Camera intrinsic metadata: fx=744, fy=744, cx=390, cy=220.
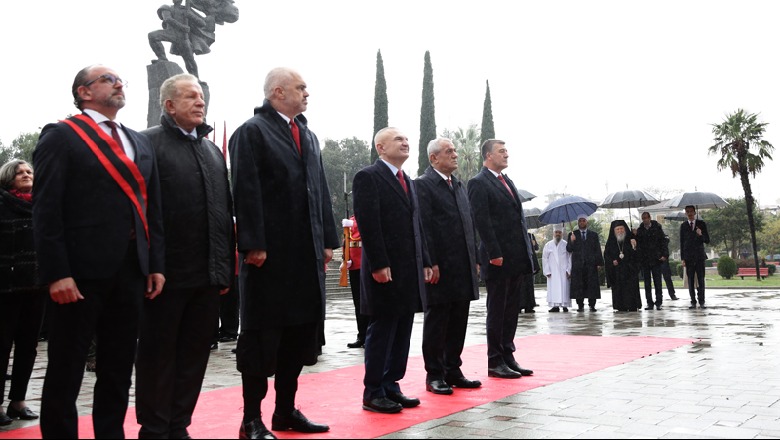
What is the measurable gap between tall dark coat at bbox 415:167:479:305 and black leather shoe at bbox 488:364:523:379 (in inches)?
30.2

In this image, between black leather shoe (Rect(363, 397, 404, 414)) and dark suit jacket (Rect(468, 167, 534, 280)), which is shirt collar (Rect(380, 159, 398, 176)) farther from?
black leather shoe (Rect(363, 397, 404, 414))

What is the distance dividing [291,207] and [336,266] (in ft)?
86.0

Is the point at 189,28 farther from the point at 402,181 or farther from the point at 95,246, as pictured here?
the point at 95,246

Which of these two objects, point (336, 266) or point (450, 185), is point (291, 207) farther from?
point (336, 266)

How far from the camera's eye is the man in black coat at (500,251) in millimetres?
5961

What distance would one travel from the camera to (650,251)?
14.7 meters

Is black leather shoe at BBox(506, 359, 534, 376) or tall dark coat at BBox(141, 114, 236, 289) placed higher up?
tall dark coat at BBox(141, 114, 236, 289)

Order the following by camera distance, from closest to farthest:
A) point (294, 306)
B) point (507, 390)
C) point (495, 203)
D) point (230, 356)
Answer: point (294, 306), point (507, 390), point (495, 203), point (230, 356)

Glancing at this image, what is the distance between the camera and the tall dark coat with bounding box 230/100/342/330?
3.73 m

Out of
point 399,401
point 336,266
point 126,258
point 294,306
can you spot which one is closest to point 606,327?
point 399,401

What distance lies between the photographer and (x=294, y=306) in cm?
379

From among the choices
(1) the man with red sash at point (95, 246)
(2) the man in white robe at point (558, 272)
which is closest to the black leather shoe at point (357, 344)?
(1) the man with red sash at point (95, 246)

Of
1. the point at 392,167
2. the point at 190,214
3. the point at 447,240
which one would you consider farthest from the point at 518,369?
the point at 190,214

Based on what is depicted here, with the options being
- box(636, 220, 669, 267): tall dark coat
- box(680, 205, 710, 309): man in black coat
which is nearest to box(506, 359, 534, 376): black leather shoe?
box(636, 220, 669, 267): tall dark coat
